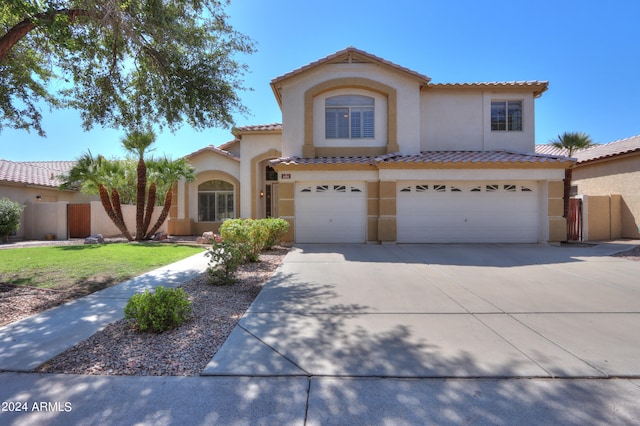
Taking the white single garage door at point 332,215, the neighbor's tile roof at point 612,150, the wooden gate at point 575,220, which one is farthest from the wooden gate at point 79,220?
the neighbor's tile roof at point 612,150

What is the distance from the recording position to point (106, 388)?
3.15m

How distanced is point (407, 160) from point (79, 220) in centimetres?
1879

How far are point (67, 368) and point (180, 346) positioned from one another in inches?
44.3

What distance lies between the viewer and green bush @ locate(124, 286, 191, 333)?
4.39 meters

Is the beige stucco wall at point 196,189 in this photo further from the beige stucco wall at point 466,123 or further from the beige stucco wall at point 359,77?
the beige stucco wall at point 466,123

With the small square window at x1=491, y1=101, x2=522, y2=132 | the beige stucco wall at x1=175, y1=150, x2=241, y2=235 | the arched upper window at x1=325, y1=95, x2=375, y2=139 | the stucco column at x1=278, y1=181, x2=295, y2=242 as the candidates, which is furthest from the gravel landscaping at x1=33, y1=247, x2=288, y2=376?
the small square window at x1=491, y1=101, x2=522, y2=132

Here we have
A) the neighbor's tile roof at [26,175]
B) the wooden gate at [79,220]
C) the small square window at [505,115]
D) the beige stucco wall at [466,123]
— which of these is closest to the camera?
the beige stucco wall at [466,123]

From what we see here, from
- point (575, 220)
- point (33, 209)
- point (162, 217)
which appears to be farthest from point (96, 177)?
point (575, 220)

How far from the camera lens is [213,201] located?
784 inches

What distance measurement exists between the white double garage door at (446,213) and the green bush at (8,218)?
14.3 metres

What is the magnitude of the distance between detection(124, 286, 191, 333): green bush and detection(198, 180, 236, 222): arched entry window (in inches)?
614

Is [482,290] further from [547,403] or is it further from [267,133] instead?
[267,133]

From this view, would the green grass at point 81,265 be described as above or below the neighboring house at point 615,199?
below

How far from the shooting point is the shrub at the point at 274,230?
37.1ft
